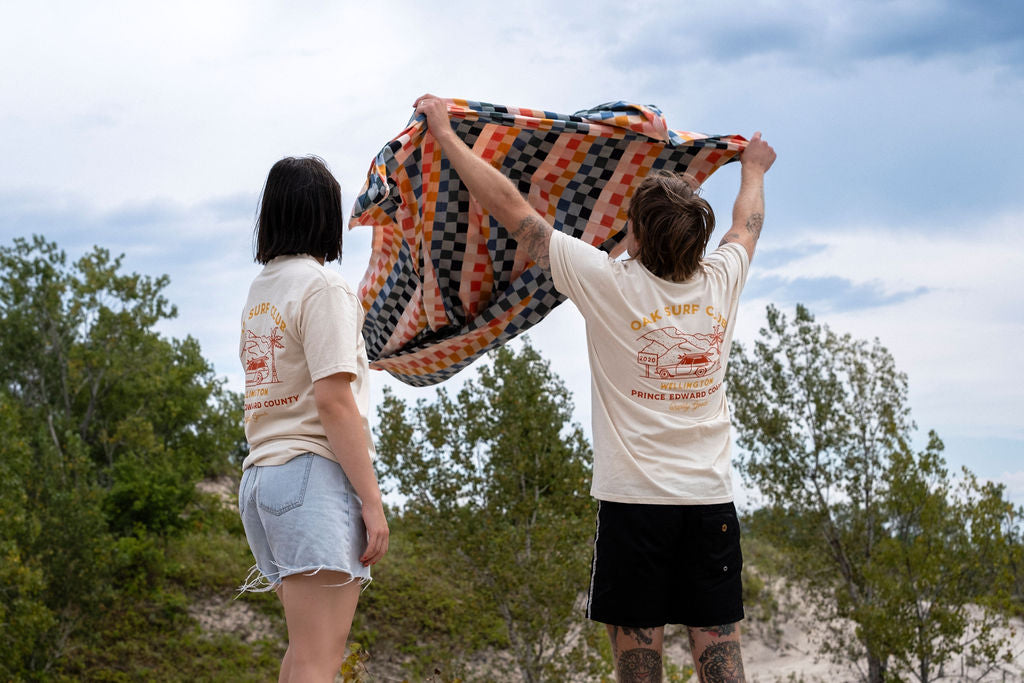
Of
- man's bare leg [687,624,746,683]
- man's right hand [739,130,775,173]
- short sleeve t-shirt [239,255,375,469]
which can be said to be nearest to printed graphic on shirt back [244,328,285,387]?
short sleeve t-shirt [239,255,375,469]

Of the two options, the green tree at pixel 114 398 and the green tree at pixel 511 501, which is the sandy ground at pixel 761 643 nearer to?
the green tree at pixel 114 398

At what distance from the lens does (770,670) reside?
1540 centimetres

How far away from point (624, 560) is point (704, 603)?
0.28m

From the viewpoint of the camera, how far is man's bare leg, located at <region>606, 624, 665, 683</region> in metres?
2.64

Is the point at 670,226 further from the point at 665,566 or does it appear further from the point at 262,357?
the point at 262,357

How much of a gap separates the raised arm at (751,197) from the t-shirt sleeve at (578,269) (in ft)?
2.02

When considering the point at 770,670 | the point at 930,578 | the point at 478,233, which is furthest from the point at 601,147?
the point at 770,670

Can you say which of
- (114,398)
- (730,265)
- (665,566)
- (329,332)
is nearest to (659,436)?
(665,566)

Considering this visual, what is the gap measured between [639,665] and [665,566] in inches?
12.2

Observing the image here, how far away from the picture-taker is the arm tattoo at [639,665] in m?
2.63

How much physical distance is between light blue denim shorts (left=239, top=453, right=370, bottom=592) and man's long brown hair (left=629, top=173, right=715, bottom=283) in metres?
1.18

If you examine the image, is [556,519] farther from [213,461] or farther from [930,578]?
[213,461]

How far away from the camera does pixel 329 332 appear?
233cm

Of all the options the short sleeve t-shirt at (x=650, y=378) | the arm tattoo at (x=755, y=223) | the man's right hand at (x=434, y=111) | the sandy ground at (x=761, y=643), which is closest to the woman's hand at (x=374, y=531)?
the short sleeve t-shirt at (x=650, y=378)
